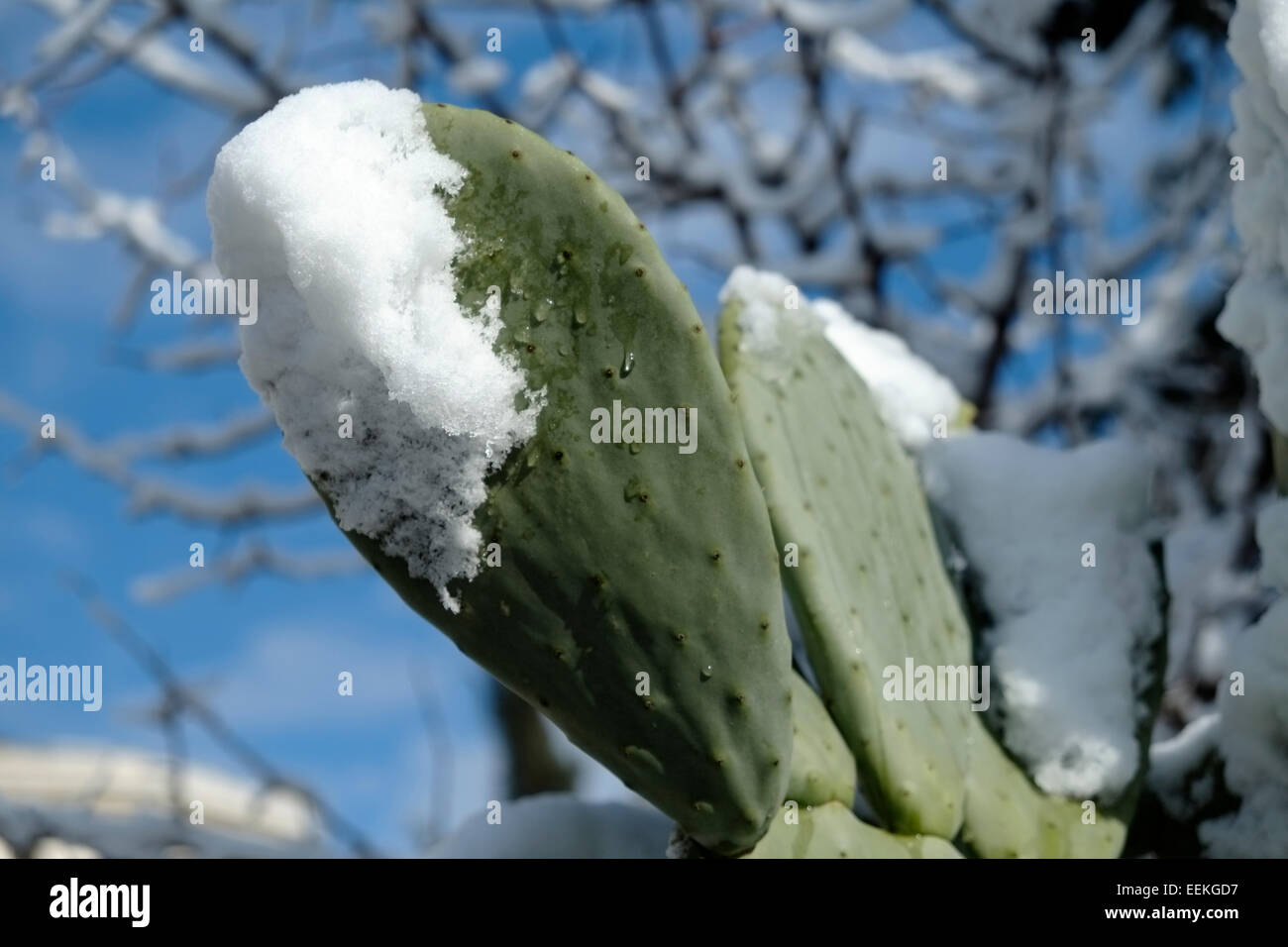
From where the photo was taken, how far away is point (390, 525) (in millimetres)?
860

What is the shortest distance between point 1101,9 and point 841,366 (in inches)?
103

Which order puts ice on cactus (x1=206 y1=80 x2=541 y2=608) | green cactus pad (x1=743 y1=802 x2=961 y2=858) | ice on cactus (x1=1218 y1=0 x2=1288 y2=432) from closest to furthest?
ice on cactus (x1=206 y1=80 x2=541 y2=608)
green cactus pad (x1=743 y1=802 x2=961 y2=858)
ice on cactus (x1=1218 y1=0 x2=1288 y2=432)

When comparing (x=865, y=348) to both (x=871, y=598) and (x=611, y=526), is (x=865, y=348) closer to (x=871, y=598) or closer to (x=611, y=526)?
(x=871, y=598)

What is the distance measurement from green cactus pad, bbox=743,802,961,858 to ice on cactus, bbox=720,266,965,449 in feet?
1.46

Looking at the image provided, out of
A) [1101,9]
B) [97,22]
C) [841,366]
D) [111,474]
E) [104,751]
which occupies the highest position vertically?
[1101,9]

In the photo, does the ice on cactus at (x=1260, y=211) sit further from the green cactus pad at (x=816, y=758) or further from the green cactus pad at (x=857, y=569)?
the green cactus pad at (x=816, y=758)

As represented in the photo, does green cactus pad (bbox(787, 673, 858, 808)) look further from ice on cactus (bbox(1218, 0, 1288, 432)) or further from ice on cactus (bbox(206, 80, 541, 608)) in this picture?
ice on cactus (bbox(1218, 0, 1288, 432))

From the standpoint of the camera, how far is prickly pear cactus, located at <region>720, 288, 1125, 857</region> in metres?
1.07

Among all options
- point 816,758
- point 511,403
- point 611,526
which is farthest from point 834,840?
point 511,403

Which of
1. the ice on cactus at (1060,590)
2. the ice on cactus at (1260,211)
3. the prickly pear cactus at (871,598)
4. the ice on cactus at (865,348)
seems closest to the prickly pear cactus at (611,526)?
the prickly pear cactus at (871,598)

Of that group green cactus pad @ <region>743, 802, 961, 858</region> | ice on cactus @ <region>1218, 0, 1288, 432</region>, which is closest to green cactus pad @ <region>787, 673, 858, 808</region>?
green cactus pad @ <region>743, 802, 961, 858</region>

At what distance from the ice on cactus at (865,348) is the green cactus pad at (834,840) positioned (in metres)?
0.44
